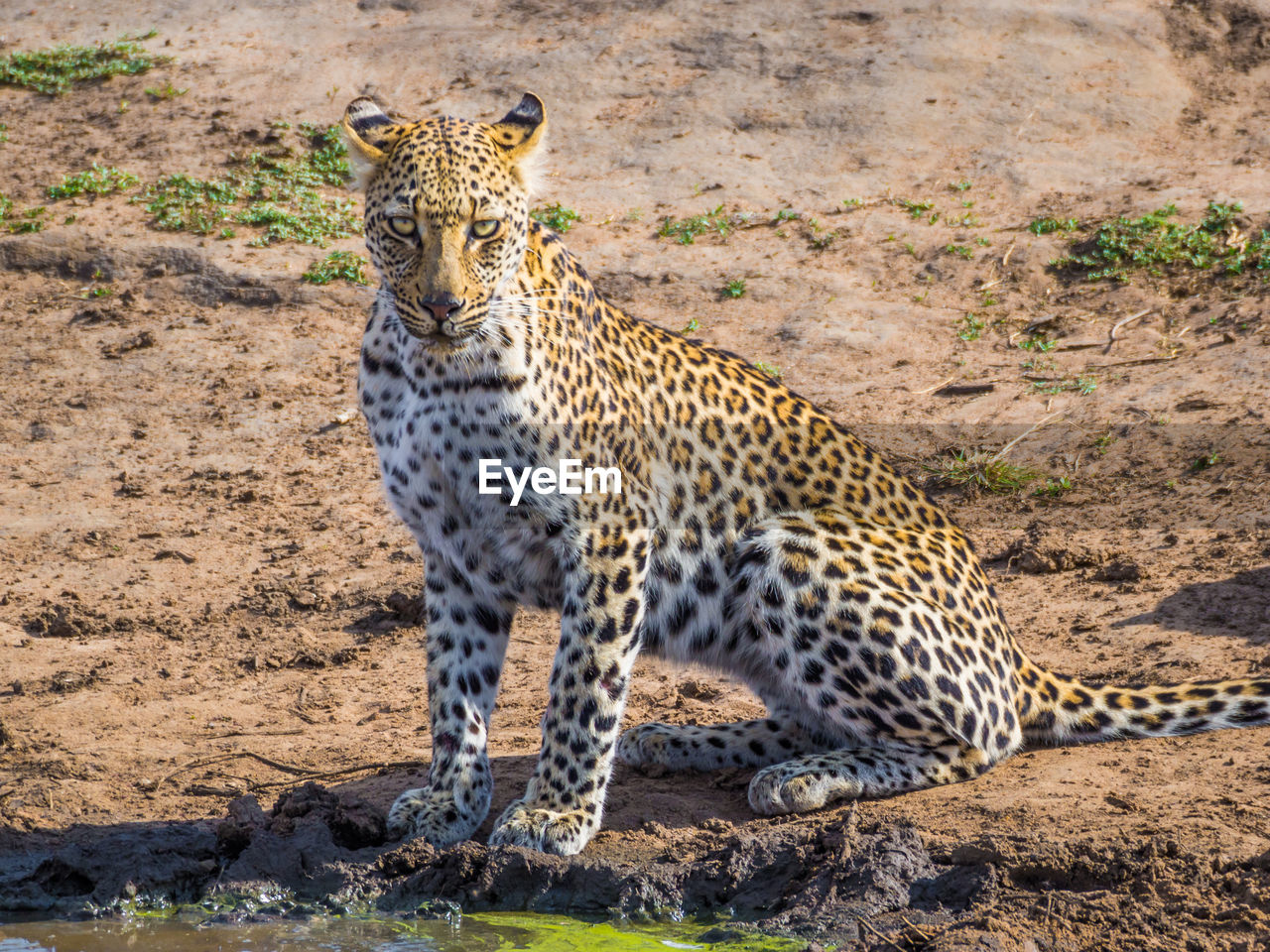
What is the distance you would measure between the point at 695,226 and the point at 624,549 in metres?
7.70

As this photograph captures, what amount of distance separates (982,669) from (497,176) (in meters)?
2.68

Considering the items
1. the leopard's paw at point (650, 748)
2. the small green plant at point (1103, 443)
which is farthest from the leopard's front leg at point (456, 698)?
the small green plant at point (1103, 443)

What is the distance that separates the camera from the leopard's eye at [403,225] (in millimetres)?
5336

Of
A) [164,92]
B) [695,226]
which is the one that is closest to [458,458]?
[695,226]

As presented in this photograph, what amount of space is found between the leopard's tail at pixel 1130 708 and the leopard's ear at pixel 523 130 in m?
2.90

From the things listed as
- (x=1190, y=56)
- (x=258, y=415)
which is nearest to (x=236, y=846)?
(x=258, y=415)

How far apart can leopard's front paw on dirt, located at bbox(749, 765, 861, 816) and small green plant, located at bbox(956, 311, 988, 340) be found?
6.07m

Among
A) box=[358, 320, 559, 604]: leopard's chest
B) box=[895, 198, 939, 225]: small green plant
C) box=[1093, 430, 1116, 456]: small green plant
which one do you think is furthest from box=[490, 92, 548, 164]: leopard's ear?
box=[895, 198, 939, 225]: small green plant

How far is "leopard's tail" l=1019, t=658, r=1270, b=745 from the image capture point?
236 inches

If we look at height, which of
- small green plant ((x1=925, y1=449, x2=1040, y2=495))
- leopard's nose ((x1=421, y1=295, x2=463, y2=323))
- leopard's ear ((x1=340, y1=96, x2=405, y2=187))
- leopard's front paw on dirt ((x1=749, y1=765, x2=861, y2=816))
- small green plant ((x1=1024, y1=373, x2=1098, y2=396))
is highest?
leopard's ear ((x1=340, y1=96, x2=405, y2=187))

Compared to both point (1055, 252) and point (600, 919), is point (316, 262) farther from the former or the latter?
point (600, 919)

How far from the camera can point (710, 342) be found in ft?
37.1

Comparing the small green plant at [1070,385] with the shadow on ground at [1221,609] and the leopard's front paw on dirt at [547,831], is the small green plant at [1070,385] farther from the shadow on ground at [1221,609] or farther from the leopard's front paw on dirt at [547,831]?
the leopard's front paw on dirt at [547,831]

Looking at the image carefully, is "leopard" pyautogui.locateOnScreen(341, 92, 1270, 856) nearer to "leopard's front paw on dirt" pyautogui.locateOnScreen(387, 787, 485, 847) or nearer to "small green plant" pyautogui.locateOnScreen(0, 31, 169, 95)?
"leopard's front paw on dirt" pyautogui.locateOnScreen(387, 787, 485, 847)
